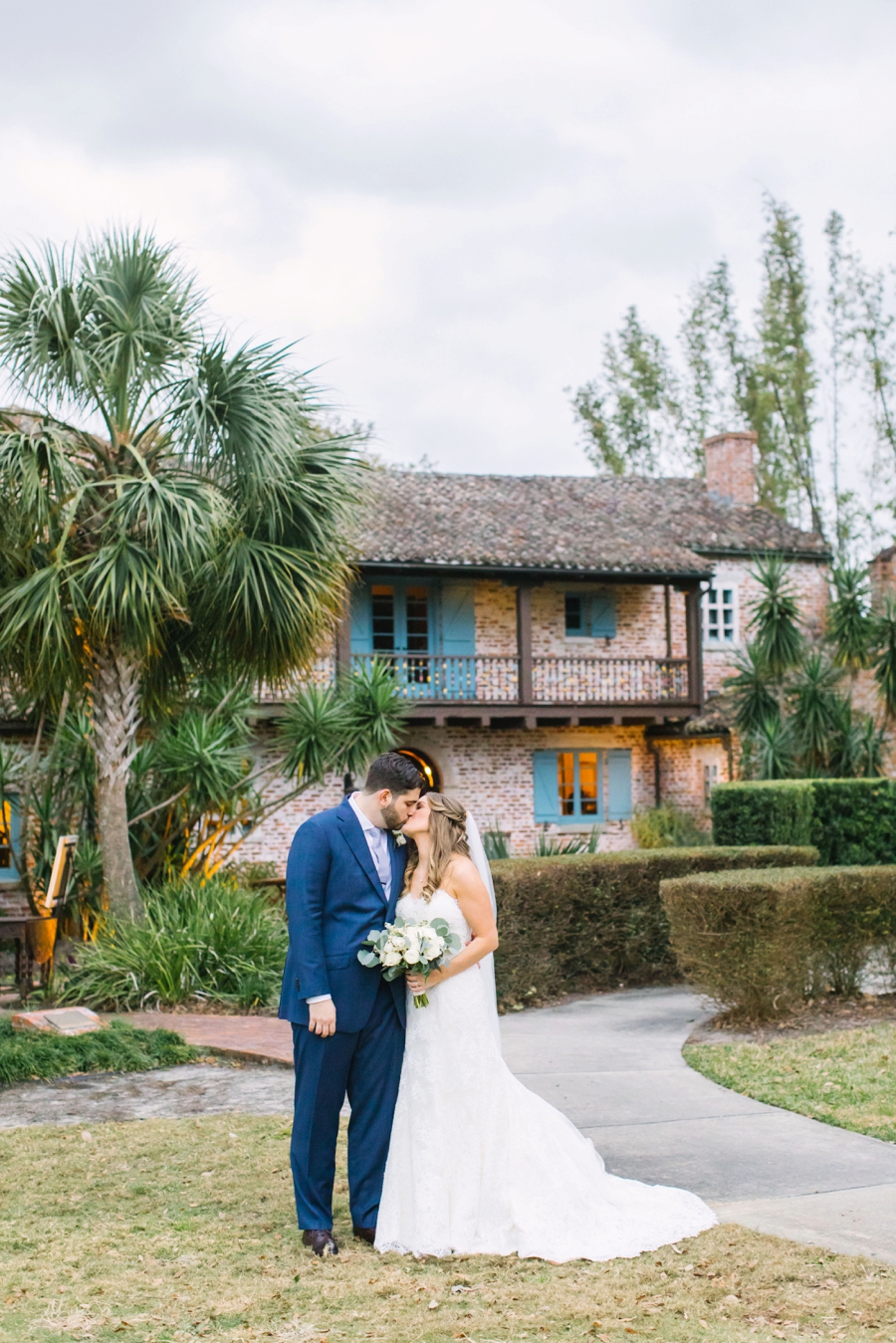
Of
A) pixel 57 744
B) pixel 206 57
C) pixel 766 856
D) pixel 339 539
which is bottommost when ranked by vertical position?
pixel 766 856

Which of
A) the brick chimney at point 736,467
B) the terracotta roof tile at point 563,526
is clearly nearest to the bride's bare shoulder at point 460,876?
the terracotta roof tile at point 563,526

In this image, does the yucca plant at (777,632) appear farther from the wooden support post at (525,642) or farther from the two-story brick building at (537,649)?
the wooden support post at (525,642)

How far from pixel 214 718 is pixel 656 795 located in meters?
13.4

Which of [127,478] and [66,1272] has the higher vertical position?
[127,478]

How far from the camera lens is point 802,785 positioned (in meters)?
17.2

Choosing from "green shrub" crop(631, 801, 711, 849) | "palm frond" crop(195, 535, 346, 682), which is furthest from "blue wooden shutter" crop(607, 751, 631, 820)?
"palm frond" crop(195, 535, 346, 682)

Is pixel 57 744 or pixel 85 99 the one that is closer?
pixel 85 99

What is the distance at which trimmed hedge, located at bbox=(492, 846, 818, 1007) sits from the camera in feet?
34.5

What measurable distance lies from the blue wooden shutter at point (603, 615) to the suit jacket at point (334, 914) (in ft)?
70.5

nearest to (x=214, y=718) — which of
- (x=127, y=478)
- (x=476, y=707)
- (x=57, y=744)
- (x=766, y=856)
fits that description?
(x=57, y=744)

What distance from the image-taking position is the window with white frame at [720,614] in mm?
27812

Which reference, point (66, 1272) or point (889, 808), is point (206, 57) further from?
point (889, 808)

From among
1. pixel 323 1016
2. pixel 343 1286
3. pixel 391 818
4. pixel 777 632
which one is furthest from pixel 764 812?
pixel 343 1286

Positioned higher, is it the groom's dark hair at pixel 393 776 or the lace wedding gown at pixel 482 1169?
the groom's dark hair at pixel 393 776
